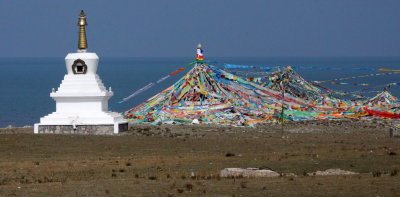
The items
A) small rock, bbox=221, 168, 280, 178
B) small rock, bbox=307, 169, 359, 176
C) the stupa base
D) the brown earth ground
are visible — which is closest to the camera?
the brown earth ground

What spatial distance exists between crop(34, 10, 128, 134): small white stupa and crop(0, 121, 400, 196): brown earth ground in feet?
4.80

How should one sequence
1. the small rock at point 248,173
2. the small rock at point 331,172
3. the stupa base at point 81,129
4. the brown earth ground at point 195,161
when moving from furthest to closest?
1. the stupa base at point 81,129
2. the small rock at point 331,172
3. the small rock at point 248,173
4. the brown earth ground at point 195,161

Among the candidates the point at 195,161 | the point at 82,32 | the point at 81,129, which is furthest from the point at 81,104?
the point at 195,161

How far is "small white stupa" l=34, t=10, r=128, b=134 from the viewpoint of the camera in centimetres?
4603

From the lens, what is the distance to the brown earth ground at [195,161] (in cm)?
2583

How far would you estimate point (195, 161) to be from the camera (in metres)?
34.8

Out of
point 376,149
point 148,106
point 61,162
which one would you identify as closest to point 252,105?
point 148,106

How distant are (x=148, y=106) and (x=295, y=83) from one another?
16.5 m

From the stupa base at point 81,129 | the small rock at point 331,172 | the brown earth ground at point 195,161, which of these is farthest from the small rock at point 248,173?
the stupa base at point 81,129

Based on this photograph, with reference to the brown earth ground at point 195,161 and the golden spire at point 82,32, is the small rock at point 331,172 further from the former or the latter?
the golden spire at point 82,32

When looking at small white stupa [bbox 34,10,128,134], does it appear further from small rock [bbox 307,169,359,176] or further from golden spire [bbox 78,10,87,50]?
small rock [bbox 307,169,359,176]

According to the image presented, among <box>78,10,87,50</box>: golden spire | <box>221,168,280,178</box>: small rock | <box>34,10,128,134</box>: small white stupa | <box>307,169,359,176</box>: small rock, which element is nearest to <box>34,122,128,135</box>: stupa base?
<box>34,10,128,134</box>: small white stupa

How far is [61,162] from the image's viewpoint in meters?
34.6

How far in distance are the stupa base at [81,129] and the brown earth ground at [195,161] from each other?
2.73 ft
